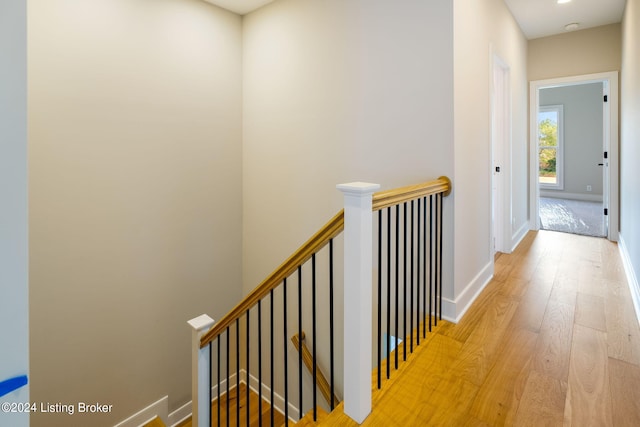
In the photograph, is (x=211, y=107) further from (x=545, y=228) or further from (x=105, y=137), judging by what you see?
(x=545, y=228)

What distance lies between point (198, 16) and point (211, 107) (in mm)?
914

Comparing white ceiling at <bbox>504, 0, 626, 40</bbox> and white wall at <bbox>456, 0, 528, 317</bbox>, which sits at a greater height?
white ceiling at <bbox>504, 0, 626, 40</bbox>

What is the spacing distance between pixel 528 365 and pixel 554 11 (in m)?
A: 3.95

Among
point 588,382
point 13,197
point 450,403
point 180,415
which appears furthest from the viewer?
point 180,415

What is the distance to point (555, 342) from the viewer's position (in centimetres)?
210

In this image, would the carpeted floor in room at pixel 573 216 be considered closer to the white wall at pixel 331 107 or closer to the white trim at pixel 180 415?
the white wall at pixel 331 107

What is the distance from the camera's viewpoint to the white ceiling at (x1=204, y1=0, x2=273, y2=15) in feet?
11.9

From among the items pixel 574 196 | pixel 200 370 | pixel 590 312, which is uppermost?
pixel 574 196

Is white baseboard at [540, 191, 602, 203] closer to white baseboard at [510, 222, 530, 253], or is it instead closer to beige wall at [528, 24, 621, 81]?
white baseboard at [510, 222, 530, 253]

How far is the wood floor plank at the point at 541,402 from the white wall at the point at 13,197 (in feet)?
5.86

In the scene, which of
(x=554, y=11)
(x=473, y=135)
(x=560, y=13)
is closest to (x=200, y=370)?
(x=473, y=135)

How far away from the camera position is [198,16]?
3.56 metres

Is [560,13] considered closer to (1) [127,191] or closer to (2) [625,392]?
(2) [625,392]

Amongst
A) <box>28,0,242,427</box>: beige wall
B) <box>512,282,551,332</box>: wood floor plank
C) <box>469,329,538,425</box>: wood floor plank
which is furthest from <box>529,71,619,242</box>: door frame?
<box>28,0,242,427</box>: beige wall
